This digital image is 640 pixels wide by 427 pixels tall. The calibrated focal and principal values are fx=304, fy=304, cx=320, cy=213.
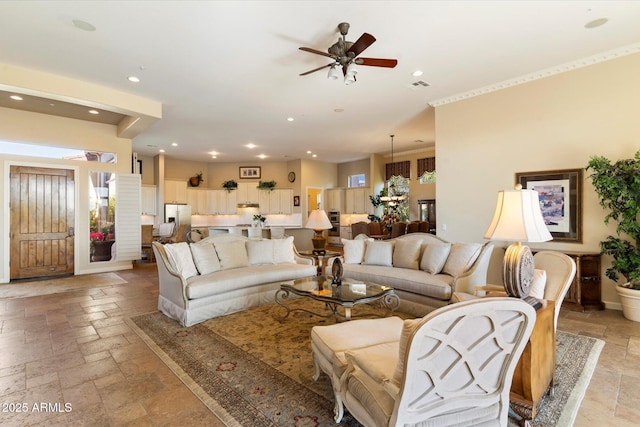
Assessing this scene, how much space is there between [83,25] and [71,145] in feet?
13.9

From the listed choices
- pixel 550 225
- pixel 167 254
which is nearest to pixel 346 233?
pixel 550 225

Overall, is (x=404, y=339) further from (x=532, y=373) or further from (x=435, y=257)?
(x=435, y=257)

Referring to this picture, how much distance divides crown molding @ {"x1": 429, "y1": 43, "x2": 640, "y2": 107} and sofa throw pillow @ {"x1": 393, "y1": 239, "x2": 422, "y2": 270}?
2.70m

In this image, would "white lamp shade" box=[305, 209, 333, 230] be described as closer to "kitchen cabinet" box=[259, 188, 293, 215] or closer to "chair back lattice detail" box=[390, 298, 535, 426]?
"chair back lattice detail" box=[390, 298, 535, 426]

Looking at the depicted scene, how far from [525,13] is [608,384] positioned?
11.0 ft

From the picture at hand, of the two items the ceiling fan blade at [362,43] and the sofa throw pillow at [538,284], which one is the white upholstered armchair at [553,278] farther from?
the ceiling fan blade at [362,43]

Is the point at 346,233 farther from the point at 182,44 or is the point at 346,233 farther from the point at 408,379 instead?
the point at 408,379

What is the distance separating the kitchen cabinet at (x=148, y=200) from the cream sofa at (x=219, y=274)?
6903 millimetres

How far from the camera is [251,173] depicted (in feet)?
38.9

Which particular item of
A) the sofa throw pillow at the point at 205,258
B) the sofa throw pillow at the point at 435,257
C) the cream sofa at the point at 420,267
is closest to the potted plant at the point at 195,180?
the sofa throw pillow at the point at 205,258

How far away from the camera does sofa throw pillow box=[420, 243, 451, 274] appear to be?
397 cm

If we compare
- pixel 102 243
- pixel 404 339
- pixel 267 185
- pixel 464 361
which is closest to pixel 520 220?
pixel 464 361

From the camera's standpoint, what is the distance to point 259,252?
15.4 ft

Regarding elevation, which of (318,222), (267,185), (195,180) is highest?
(195,180)
